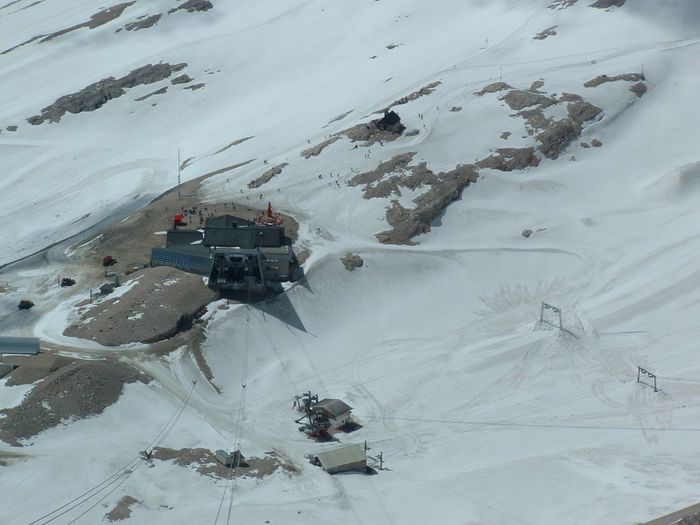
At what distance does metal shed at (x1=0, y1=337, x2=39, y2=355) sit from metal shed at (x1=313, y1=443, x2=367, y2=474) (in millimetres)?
17663

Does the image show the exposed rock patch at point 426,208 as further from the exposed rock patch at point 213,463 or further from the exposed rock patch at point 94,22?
the exposed rock patch at point 94,22

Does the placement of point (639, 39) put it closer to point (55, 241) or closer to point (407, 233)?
point (407, 233)

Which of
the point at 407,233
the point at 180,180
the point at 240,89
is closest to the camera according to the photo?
the point at 407,233

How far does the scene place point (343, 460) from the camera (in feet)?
142

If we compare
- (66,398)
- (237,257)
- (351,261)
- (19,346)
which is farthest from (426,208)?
(66,398)

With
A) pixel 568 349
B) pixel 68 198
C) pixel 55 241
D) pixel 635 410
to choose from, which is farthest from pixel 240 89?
pixel 635 410

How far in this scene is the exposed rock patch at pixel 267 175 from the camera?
2960 inches

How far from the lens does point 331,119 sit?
8788 centimetres

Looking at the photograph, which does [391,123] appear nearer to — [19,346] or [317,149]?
[317,149]

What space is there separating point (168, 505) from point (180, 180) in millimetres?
48185

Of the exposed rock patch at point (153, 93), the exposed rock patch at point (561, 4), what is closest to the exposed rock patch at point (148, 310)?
the exposed rock patch at point (153, 93)

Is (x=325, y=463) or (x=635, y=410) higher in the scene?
(x=325, y=463)

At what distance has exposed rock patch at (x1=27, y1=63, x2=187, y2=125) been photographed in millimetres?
101375

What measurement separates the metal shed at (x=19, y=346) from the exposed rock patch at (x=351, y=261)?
21575 mm
